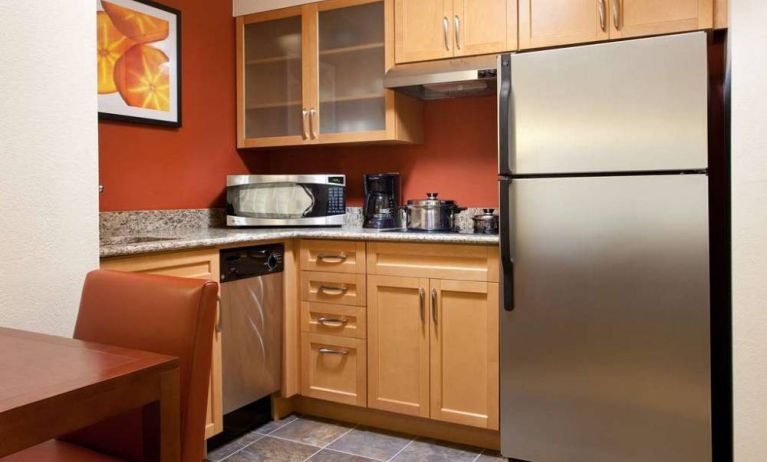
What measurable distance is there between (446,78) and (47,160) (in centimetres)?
166

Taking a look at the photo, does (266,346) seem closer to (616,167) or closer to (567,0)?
(616,167)

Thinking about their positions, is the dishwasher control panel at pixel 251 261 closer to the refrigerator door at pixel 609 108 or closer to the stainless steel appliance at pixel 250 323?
the stainless steel appliance at pixel 250 323

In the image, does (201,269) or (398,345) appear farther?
(398,345)

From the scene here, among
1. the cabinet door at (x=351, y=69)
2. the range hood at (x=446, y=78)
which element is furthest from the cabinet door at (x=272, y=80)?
the range hood at (x=446, y=78)

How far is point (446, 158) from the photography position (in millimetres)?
3189

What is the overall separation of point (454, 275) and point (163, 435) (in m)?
1.64

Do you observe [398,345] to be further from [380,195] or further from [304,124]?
[304,124]

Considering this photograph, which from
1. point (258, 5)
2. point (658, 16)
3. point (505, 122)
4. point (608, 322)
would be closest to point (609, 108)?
point (505, 122)

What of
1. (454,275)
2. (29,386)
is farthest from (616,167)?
(29,386)

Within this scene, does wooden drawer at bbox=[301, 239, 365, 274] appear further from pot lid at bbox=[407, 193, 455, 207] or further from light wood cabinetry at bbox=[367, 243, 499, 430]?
pot lid at bbox=[407, 193, 455, 207]

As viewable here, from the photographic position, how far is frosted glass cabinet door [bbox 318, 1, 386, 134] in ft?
10.0

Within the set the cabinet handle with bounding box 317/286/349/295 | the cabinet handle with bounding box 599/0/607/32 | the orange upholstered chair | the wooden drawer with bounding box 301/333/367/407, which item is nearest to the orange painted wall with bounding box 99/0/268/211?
the cabinet handle with bounding box 317/286/349/295

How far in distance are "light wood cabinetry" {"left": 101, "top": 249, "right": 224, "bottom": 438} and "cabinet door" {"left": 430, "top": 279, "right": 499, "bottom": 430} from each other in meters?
0.88

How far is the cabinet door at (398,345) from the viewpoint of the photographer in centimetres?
263
